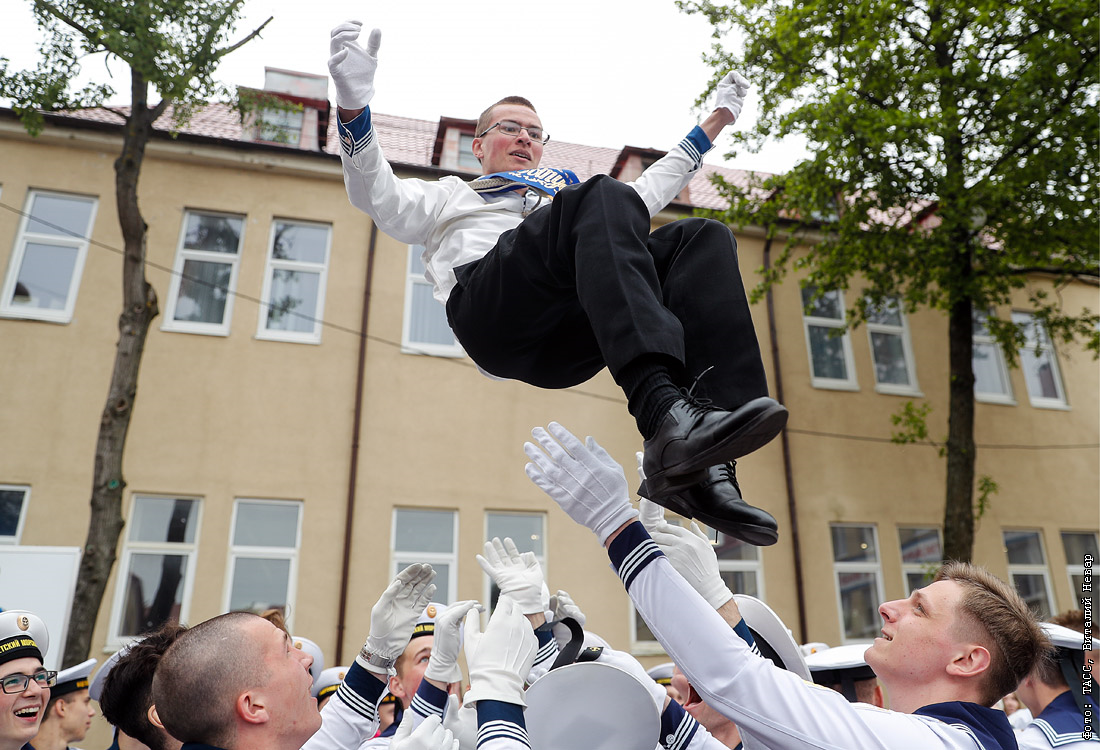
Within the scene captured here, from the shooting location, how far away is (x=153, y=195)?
11.0 meters

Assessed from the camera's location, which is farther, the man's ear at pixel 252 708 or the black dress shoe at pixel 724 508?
the man's ear at pixel 252 708

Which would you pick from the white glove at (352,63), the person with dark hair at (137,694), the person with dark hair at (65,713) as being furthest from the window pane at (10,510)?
the white glove at (352,63)

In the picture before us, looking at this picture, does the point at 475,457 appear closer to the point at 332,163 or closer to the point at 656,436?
the point at 332,163

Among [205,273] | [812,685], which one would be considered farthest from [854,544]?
[812,685]

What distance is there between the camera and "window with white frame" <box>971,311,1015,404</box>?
13.2 metres

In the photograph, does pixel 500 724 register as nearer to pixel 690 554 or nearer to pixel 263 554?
pixel 690 554

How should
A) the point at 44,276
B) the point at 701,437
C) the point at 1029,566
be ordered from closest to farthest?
1. the point at 701,437
2. the point at 44,276
3. the point at 1029,566

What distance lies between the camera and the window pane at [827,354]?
12516mm

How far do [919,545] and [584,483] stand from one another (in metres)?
11.1

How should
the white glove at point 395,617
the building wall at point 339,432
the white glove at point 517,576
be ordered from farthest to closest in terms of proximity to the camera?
1. the building wall at point 339,432
2. the white glove at point 395,617
3. the white glove at point 517,576

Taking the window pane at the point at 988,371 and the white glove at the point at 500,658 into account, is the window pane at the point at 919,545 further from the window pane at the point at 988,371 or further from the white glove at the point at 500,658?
the white glove at the point at 500,658

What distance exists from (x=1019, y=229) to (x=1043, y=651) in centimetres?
919

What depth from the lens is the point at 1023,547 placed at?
1217 centimetres

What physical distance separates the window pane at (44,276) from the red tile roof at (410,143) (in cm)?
169
